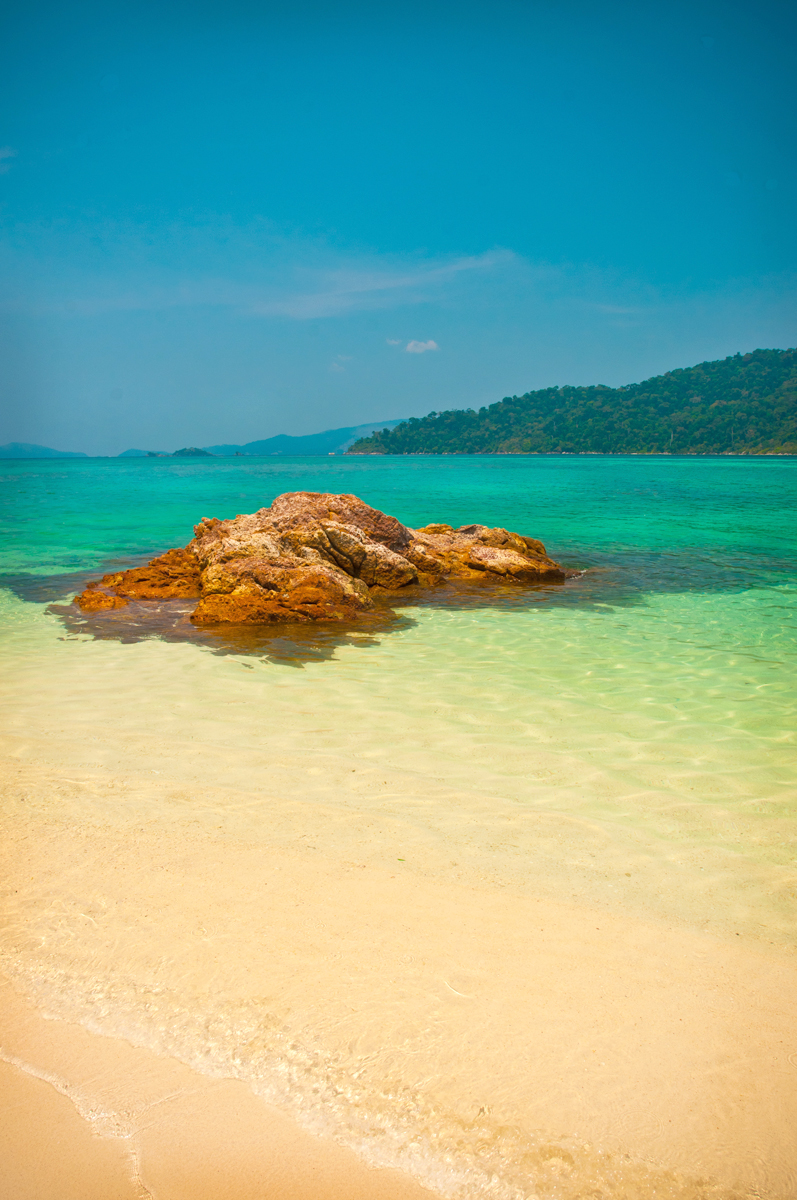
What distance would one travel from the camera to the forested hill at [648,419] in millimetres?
128125

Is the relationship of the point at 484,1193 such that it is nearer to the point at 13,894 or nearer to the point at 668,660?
the point at 13,894

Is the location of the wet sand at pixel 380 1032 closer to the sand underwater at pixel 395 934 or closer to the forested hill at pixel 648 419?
the sand underwater at pixel 395 934

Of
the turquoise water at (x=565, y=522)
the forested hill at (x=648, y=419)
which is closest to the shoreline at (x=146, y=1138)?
the turquoise water at (x=565, y=522)

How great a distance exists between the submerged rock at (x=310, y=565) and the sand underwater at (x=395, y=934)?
2284mm

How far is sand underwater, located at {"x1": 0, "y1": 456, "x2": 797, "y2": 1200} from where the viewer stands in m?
1.82

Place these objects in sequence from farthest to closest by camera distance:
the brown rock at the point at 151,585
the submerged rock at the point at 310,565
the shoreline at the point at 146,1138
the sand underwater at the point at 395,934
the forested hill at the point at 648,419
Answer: the forested hill at the point at 648,419, the brown rock at the point at 151,585, the submerged rock at the point at 310,565, the sand underwater at the point at 395,934, the shoreline at the point at 146,1138

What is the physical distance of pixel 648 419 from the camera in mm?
143750

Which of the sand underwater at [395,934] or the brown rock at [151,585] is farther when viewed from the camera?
the brown rock at [151,585]

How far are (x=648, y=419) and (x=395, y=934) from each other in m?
157

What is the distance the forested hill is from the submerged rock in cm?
13096

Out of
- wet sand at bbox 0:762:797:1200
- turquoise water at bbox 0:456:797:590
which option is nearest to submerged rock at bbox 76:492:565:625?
turquoise water at bbox 0:456:797:590

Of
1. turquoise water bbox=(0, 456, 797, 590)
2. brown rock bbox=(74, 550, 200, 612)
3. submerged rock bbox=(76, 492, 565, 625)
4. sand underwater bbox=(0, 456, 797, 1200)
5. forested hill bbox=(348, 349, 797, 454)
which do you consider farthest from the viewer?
forested hill bbox=(348, 349, 797, 454)

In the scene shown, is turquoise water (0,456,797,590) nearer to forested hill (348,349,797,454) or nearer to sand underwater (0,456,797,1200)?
sand underwater (0,456,797,1200)

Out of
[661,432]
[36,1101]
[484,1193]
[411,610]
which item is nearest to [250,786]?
[36,1101]
